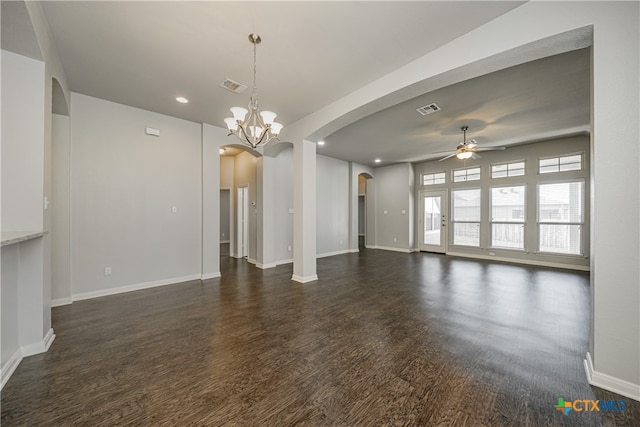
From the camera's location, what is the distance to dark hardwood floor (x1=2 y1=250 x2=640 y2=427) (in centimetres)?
162

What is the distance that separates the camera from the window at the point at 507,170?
6.66 metres

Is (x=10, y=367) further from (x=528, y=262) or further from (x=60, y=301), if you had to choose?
Result: (x=528, y=262)

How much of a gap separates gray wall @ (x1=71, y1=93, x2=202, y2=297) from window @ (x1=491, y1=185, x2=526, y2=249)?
766cm

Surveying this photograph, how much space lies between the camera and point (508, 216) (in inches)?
270

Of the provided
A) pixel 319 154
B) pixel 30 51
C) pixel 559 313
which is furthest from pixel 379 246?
pixel 30 51

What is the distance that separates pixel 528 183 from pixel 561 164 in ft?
2.43

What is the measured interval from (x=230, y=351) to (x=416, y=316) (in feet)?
7.22

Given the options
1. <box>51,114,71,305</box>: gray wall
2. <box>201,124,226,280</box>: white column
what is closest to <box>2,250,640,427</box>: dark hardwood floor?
<box>51,114,71,305</box>: gray wall

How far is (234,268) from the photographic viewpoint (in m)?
5.92

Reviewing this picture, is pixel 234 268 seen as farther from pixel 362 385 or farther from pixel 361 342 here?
pixel 362 385

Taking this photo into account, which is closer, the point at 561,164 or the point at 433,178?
the point at 561,164

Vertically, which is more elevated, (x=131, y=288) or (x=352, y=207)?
(x=352, y=207)

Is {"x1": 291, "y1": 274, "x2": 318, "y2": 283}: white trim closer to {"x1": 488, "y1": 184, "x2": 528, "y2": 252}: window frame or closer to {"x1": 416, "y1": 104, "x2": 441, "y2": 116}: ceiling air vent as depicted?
{"x1": 416, "y1": 104, "x2": 441, "y2": 116}: ceiling air vent

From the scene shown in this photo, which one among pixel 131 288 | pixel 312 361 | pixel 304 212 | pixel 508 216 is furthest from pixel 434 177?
pixel 131 288
